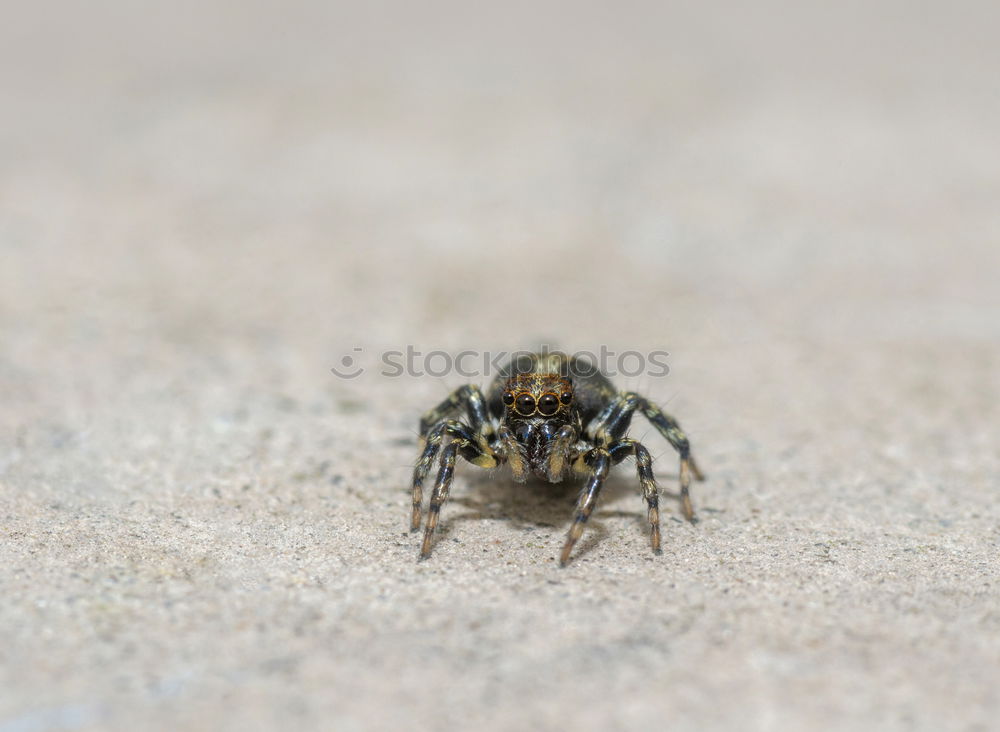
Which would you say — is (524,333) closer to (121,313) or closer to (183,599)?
(121,313)

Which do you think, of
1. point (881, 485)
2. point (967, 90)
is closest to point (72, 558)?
point (881, 485)

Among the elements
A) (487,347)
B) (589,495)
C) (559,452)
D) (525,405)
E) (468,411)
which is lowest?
(589,495)

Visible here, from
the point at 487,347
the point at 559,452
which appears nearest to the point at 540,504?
the point at 559,452

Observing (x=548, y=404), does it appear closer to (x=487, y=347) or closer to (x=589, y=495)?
(x=589, y=495)

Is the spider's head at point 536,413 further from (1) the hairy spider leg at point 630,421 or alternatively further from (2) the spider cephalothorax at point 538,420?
A: (1) the hairy spider leg at point 630,421

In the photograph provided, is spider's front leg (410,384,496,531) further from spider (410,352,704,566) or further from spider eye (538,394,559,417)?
spider eye (538,394,559,417)

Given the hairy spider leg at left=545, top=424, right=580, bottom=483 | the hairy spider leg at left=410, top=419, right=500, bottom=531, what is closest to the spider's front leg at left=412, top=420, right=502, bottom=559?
the hairy spider leg at left=410, top=419, right=500, bottom=531
